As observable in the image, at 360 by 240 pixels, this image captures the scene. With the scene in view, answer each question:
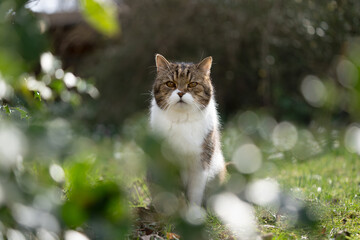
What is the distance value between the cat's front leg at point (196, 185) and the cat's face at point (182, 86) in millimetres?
464

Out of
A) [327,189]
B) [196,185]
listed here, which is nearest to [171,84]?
[196,185]

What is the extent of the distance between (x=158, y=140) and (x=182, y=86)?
90.2 inches

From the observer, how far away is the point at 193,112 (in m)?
2.71

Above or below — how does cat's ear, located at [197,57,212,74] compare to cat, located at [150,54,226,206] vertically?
above

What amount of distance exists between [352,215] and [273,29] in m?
4.69

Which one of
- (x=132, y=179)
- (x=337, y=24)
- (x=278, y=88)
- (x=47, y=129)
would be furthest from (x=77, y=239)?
(x=278, y=88)

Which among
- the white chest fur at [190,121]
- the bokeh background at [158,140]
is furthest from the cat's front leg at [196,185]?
the bokeh background at [158,140]

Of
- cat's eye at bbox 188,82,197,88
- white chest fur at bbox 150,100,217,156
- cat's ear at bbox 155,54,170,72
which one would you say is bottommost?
white chest fur at bbox 150,100,217,156

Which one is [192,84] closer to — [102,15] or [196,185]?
[196,185]

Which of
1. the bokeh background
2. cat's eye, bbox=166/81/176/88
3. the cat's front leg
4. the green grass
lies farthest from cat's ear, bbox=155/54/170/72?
the green grass

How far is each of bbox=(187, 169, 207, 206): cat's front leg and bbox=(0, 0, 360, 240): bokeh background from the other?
0.25 m

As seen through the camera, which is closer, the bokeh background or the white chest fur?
the bokeh background

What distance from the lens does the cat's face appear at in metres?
2.68

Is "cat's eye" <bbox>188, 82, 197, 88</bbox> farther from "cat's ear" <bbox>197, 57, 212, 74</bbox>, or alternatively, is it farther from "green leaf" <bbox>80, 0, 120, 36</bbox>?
"green leaf" <bbox>80, 0, 120, 36</bbox>
